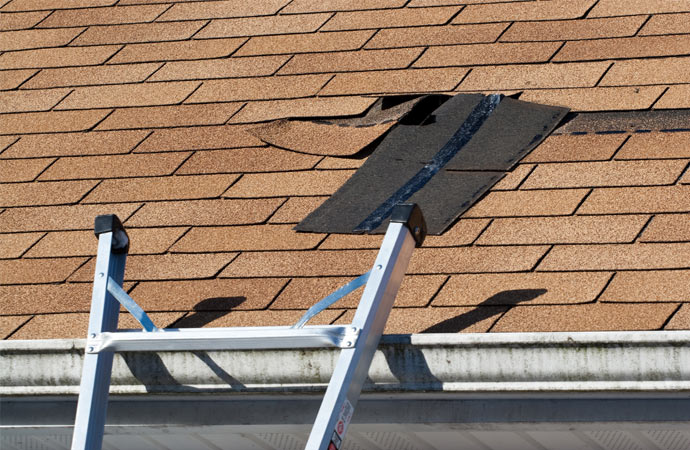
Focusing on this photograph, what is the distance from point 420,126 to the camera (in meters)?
4.13

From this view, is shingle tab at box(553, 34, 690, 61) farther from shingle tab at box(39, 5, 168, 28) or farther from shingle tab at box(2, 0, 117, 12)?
shingle tab at box(2, 0, 117, 12)

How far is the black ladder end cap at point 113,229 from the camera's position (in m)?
3.13

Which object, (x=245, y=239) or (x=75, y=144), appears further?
(x=75, y=144)

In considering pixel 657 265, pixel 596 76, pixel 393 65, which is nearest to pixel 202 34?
pixel 393 65

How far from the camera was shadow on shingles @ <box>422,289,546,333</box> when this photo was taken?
298 cm

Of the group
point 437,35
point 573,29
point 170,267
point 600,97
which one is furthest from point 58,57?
point 600,97

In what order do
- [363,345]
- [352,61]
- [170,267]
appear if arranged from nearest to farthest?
[363,345], [170,267], [352,61]

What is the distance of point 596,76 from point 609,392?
1.83m

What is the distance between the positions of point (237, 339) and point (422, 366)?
1.61ft

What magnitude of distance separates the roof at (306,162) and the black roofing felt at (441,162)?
0.25 ft

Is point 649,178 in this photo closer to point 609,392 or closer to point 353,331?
point 609,392

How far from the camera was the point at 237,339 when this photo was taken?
8.97ft

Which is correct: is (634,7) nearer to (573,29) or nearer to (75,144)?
(573,29)

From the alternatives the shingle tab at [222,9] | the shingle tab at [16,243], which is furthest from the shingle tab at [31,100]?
the shingle tab at [16,243]
